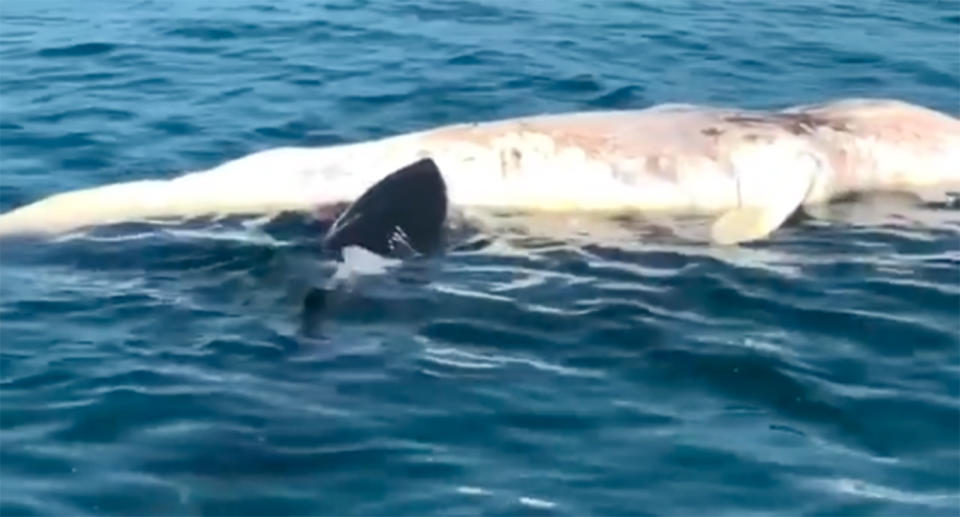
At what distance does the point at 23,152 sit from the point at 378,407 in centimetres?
607

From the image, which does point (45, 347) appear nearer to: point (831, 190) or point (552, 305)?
point (552, 305)

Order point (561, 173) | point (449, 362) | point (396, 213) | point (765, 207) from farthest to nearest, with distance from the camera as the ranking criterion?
point (561, 173), point (765, 207), point (396, 213), point (449, 362)

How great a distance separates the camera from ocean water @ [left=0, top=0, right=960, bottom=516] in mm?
7668

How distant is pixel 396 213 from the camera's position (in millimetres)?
10367

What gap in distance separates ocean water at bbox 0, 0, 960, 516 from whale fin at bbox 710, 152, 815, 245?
0.13m

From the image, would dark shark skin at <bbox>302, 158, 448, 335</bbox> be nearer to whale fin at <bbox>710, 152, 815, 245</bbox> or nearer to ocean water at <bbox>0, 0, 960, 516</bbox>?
ocean water at <bbox>0, 0, 960, 516</bbox>

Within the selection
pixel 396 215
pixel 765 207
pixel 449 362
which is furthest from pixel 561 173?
pixel 449 362

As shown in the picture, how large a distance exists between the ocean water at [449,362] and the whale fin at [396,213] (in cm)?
21

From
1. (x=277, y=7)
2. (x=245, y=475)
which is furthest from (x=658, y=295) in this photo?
(x=277, y=7)

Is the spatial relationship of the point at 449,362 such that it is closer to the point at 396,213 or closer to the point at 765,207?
the point at 396,213

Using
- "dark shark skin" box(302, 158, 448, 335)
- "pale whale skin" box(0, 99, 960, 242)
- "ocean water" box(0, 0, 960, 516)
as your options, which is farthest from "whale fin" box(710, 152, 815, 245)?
"dark shark skin" box(302, 158, 448, 335)

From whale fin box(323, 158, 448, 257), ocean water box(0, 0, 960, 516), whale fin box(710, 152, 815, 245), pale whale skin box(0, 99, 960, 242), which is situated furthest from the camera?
pale whale skin box(0, 99, 960, 242)

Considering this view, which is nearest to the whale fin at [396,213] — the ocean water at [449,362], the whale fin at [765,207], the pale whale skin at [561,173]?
the ocean water at [449,362]

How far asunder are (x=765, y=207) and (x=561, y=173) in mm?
1300
